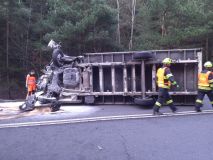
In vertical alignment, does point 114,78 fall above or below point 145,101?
above

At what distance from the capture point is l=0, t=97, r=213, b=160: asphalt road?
5617 millimetres

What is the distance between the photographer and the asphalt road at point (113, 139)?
5617 mm

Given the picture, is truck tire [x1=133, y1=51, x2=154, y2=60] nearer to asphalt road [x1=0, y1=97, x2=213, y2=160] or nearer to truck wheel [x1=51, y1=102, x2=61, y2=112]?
asphalt road [x1=0, y1=97, x2=213, y2=160]

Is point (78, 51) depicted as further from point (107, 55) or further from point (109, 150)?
point (109, 150)

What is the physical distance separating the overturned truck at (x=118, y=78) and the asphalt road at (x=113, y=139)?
6.99 ft

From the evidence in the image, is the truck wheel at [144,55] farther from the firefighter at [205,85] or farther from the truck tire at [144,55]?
the firefighter at [205,85]

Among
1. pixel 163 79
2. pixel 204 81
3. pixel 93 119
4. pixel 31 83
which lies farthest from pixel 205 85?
pixel 31 83

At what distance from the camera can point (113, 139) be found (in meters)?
6.64

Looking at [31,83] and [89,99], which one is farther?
[31,83]

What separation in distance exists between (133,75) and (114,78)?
2.51 feet

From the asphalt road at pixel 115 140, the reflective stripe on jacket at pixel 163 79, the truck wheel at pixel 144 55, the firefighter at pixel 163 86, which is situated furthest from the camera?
the truck wheel at pixel 144 55

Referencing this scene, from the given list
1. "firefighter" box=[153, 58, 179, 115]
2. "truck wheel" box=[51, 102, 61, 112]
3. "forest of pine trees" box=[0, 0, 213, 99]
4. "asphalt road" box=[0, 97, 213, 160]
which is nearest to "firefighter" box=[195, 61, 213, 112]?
"asphalt road" box=[0, 97, 213, 160]

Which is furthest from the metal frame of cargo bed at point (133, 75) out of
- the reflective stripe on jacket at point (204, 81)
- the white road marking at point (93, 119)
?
the white road marking at point (93, 119)

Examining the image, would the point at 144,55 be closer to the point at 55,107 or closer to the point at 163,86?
the point at 163,86
